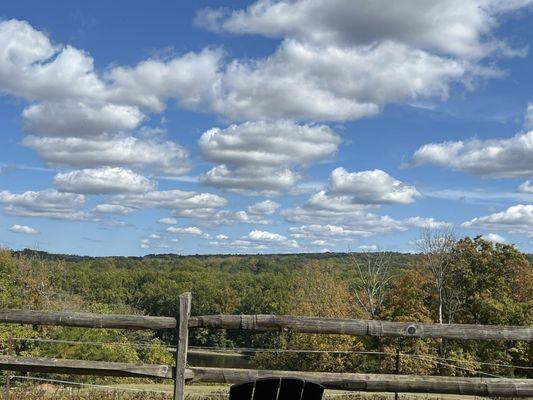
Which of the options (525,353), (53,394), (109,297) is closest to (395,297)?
(525,353)

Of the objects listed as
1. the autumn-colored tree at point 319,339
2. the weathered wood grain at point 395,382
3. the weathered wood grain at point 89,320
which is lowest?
the autumn-colored tree at point 319,339

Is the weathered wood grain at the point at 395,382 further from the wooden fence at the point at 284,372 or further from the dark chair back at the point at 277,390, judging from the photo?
the dark chair back at the point at 277,390

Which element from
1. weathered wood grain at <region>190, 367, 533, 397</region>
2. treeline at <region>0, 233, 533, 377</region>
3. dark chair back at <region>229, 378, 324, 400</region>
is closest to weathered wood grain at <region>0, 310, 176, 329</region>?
weathered wood grain at <region>190, 367, 533, 397</region>

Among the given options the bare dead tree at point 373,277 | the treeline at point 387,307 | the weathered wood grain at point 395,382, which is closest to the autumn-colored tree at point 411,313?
the treeline at point 387,307

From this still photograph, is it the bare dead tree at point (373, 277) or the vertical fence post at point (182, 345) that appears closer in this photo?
the vertical fence post at point (182, 345)

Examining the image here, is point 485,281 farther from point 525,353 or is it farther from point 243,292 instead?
point 243,292

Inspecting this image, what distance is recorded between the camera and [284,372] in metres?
6.09

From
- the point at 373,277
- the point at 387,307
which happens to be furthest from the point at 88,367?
the point at 373,277

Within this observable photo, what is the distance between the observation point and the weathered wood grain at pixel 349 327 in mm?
6227

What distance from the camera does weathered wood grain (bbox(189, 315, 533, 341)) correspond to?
6.23m

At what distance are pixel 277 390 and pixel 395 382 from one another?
126 inches

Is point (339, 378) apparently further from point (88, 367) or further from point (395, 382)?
point (88, 367)

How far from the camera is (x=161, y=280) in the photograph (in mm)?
99688

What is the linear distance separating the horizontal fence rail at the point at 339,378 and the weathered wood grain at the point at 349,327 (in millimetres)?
441
